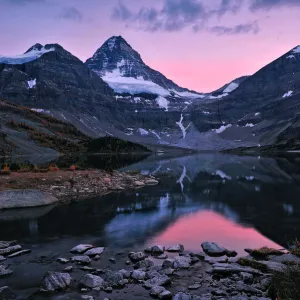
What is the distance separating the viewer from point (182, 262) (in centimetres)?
2142

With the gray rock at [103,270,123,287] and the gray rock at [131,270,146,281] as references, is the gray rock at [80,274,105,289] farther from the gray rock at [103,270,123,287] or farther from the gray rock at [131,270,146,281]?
the gray rock at [131,270,146,281]

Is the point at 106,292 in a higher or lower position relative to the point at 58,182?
lower

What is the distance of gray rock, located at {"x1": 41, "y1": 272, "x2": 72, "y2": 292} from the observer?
1780 cm

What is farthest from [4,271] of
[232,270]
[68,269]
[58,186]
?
[58,186]

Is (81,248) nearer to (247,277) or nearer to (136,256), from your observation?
(136,256)

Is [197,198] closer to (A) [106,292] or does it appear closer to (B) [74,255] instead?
(B) [74,255]

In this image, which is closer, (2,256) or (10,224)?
(2,256)

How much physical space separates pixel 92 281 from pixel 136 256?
15.6ft

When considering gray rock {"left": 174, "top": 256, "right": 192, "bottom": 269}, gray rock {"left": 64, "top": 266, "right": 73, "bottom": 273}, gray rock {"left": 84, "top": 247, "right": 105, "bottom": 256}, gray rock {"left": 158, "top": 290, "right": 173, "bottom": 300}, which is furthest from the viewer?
gray rock {"left": 84, "top": 247, "right": 105, "bottom": 256}

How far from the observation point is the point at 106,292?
57.3 feet

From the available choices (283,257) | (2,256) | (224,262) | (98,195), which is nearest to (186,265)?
(224,262)

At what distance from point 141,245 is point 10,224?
12588 mm

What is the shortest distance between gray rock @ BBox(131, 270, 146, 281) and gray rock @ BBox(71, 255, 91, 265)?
11.8 feet

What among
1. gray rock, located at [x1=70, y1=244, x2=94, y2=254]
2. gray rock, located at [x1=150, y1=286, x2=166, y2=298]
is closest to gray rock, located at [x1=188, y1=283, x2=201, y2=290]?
gray rock, located at [x1=150, y1=286, x2=166, y2=298]
